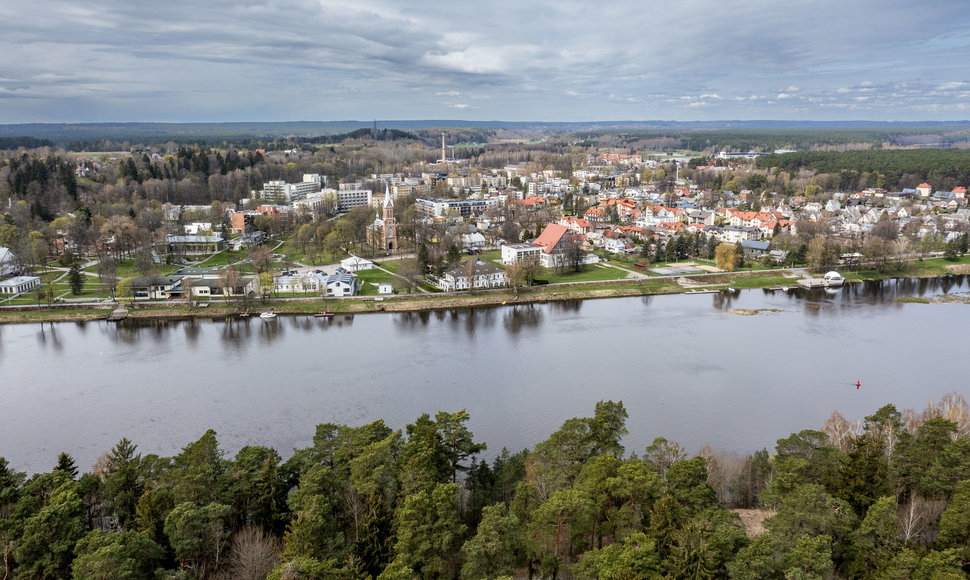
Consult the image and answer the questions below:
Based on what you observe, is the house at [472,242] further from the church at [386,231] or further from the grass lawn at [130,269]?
the grass lawn at [130,269]

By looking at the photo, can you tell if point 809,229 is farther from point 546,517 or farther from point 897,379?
point 546,517

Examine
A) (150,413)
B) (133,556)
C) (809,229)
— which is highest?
(809,229)

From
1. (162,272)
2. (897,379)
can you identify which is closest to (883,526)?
(897,379)

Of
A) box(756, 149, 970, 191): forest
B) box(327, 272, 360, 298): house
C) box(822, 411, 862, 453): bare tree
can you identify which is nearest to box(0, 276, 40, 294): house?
box(327, 272, 360, 298): house

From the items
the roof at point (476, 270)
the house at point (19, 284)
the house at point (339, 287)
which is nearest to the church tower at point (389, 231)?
the roof at point (476, 270)

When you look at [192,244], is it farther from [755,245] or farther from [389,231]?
[755,245]

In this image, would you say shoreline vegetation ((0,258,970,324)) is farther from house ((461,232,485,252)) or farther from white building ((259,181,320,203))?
white building ((259,181,320,203))
